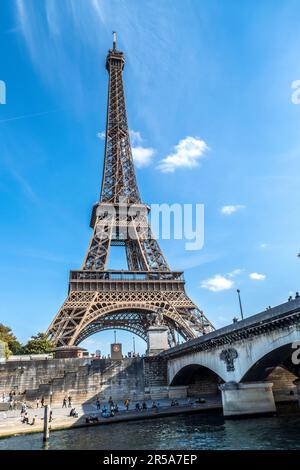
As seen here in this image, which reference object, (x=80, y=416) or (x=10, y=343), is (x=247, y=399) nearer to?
(x=80, y=416)

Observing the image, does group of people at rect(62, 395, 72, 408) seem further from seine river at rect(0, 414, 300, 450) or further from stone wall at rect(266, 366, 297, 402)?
stone wall at rect(266, 366, 297, 402)

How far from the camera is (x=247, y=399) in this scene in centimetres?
2497

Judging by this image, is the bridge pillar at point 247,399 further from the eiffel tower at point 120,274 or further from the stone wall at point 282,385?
the eiffel tower at point 120,274

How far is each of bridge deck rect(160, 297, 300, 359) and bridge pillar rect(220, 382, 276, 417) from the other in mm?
3319

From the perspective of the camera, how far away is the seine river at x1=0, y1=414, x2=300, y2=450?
16875mm

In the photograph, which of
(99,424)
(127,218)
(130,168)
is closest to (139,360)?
(99,424)

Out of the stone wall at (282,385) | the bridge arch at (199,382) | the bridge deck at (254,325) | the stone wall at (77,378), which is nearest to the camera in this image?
the bridge deck at (254,325)

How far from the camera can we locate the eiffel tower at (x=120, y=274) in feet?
170

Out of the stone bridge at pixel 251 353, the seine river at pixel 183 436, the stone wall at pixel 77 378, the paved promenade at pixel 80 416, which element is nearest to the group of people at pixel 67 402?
the stone wall at pixel 77 378

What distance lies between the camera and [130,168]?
7600cm

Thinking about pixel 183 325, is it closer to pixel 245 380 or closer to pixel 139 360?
pixel 139 360

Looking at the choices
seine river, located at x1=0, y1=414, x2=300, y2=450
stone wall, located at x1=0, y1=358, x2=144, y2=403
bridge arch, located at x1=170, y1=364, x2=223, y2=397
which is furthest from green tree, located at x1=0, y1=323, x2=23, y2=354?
seine river, located at x1=0, y1=414, x2=300, y2=450

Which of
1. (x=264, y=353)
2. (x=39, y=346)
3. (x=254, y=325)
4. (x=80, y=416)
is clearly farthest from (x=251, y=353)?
(x=39, y=346)

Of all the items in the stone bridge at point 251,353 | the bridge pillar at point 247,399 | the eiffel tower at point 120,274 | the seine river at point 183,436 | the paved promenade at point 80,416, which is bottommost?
the paved promenade at point 80,416
